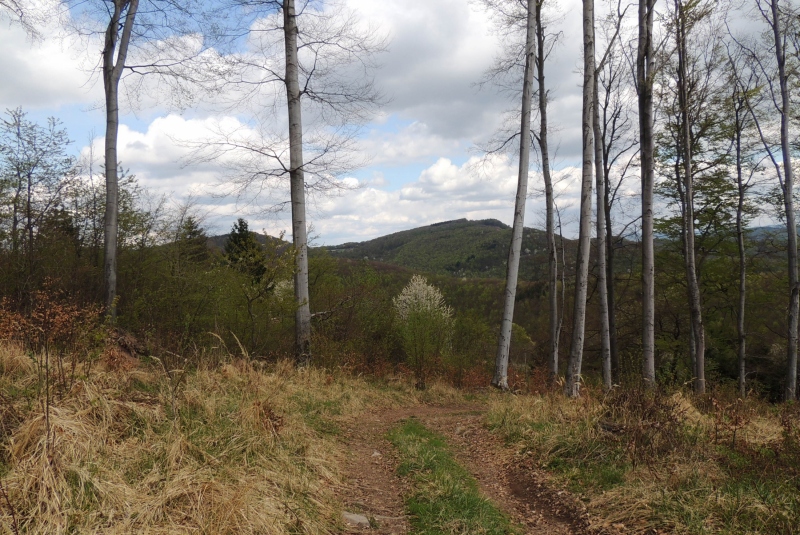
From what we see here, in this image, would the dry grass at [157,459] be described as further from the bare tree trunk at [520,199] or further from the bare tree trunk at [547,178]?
the bare tree trunk at [547,178]

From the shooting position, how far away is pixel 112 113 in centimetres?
988

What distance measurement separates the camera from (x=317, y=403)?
7617 millimetres

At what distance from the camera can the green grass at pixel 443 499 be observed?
391 centimetres

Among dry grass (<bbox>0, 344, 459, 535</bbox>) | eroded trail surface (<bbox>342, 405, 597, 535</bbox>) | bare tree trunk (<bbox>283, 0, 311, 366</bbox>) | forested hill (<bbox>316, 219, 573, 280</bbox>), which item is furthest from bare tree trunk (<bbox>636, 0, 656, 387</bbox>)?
forested hill (<bbox>316, 219, 573, 280</bbox>)

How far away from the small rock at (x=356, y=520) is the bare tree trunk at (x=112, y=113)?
790cm

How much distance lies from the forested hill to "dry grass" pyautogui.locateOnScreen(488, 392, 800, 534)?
338 feet

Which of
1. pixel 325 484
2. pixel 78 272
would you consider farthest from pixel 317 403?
pixel 78 272

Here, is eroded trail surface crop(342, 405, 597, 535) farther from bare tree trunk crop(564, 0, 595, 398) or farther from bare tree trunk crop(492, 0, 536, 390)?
bare tree trunk crop(492, 0, 536, 390)

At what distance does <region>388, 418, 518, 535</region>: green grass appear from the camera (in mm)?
3908

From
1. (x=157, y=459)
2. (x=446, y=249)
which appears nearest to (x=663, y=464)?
(x=157, y=459)

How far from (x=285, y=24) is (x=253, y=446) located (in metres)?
8.41

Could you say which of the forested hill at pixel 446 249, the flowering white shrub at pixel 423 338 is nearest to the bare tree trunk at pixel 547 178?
the flowering white shrub at pixel 423 338

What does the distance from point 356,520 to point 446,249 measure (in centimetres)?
14800

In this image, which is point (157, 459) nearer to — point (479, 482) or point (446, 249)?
point (479, 482)
